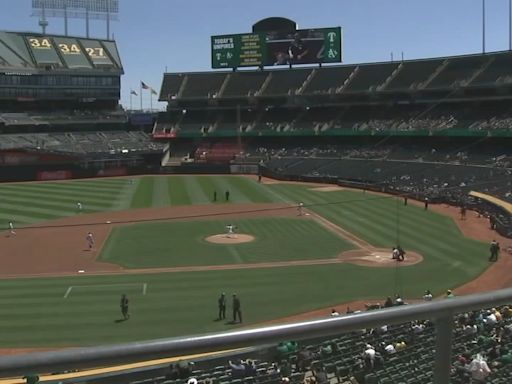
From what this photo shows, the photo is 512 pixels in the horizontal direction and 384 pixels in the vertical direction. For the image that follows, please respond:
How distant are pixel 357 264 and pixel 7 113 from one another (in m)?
58.0

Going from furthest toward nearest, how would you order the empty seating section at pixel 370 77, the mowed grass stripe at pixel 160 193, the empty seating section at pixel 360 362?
the empty seating section at pixel 370 77 → the mowed grass stripe at pixel 160 193 → the empty seating section at pixel 360 362

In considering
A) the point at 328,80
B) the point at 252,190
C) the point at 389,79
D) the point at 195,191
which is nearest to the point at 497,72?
the point at 389,79

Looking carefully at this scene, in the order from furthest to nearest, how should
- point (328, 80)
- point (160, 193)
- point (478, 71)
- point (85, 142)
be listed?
point (328, 80)
point (85, 142)
point (478, 71)
point (160, 193)

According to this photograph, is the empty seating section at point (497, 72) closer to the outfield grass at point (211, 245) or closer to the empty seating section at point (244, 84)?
the empty seating section at point (244, 84)

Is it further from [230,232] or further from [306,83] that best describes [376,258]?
[306,83]

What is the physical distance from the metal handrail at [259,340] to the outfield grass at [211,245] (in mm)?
26264

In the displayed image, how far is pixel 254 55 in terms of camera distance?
77.4 meters

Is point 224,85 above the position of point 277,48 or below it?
below

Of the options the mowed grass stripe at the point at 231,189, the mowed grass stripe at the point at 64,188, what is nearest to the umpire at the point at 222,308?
the mowed grass stripe at the point at 231,189

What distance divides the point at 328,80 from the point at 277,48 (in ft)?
24.5

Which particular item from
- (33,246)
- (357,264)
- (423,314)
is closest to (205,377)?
(423,314)

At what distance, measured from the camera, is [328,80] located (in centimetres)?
7606

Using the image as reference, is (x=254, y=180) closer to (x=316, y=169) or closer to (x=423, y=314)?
(x=316, y=169)

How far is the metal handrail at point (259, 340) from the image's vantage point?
1830 mm
